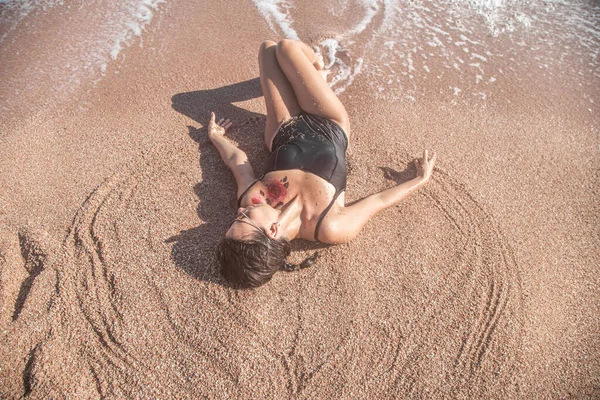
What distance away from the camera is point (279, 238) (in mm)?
3049

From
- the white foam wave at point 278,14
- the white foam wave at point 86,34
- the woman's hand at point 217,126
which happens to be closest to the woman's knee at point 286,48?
the woman's hand at point 217,126

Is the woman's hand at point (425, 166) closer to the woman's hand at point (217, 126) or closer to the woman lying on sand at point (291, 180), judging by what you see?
the woman lying on sand at point (291, 180)

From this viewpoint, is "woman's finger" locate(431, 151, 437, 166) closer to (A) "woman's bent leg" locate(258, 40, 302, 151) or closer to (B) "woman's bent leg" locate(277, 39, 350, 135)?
(B) "woman's bent leg" locate(277, 39, 350, 135)

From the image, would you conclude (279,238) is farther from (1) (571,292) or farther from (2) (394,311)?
(1) (571,292)

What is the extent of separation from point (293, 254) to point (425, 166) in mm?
1700

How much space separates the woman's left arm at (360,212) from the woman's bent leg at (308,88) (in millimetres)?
828

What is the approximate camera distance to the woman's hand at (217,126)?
4.20 m

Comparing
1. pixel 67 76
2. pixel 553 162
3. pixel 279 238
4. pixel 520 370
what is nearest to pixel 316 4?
pixel 67 76

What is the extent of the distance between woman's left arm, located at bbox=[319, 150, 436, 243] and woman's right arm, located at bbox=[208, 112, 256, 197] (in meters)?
0.89

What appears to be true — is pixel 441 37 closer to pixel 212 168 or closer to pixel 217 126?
pixel 217 126

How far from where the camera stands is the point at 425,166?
395 cm

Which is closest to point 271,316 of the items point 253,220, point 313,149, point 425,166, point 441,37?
point 253,220

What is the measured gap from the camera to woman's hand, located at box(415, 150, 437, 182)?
3.86m

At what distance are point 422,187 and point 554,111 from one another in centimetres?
236
